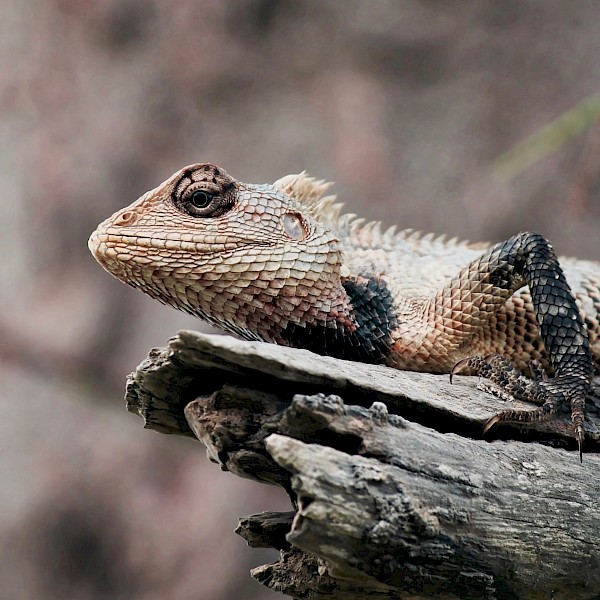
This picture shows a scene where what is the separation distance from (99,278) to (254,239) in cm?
510

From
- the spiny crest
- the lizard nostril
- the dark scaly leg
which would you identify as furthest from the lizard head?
the dark scaly leg

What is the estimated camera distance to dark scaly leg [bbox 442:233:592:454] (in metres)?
3.32

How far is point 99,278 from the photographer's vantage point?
27.2 feet

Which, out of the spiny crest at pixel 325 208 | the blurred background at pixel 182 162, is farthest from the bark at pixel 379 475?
the blurred background at pixel 182 162

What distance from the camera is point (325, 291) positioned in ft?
12.0

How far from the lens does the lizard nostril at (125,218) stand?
3602 millimetres

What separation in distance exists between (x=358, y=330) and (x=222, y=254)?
0.76 m

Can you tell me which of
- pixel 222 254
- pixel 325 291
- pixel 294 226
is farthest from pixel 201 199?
pixel 325 291

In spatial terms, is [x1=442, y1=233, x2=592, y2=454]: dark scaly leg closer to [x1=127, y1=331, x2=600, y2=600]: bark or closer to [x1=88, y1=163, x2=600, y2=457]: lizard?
[x1=88, y1=163, x2=600, y2=457]: lizard

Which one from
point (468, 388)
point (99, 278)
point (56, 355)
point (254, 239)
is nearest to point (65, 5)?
point (99, 278)

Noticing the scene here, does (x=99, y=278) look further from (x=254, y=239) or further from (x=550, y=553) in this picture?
(x=550, y=553)

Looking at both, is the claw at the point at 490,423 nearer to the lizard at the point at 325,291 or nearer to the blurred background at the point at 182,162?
the lizard at the point at 325,291

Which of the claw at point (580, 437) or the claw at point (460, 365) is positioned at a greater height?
the claw at point (460, 365)

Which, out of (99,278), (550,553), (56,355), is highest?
(99,278)
